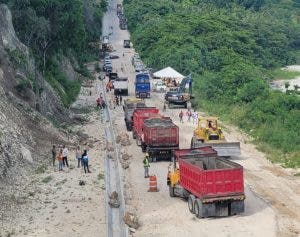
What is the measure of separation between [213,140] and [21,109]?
13286 millimetres

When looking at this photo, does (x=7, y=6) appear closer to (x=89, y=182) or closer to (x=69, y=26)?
(x=69, y=26)

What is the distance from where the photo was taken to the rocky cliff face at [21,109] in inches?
1433

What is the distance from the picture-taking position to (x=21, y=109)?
44.2m

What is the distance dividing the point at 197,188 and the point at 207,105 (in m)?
37.0

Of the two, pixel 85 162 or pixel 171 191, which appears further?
pixel 85 162

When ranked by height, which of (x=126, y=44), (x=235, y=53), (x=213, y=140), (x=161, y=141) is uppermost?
(x=126, y=44)

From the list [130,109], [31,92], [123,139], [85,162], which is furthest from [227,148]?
[31,92]

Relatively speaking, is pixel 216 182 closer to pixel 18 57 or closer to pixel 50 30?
pixel 18 57

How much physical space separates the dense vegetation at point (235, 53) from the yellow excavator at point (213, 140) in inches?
139

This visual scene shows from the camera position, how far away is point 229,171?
96.3 feet

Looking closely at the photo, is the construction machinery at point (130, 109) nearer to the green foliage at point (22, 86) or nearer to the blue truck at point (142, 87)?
the green foliage at point (22, 86)

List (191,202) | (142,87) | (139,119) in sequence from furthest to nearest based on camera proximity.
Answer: (142,87)
(139,119)
(191,202)

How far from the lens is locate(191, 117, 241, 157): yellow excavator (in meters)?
42.1

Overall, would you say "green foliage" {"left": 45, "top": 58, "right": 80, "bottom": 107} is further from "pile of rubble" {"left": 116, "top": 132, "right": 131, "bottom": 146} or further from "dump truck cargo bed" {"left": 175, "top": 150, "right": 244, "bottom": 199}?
"dump truck cargo bed" {"left": 175, "top": 150, "right": 244, "bottom": 199}
